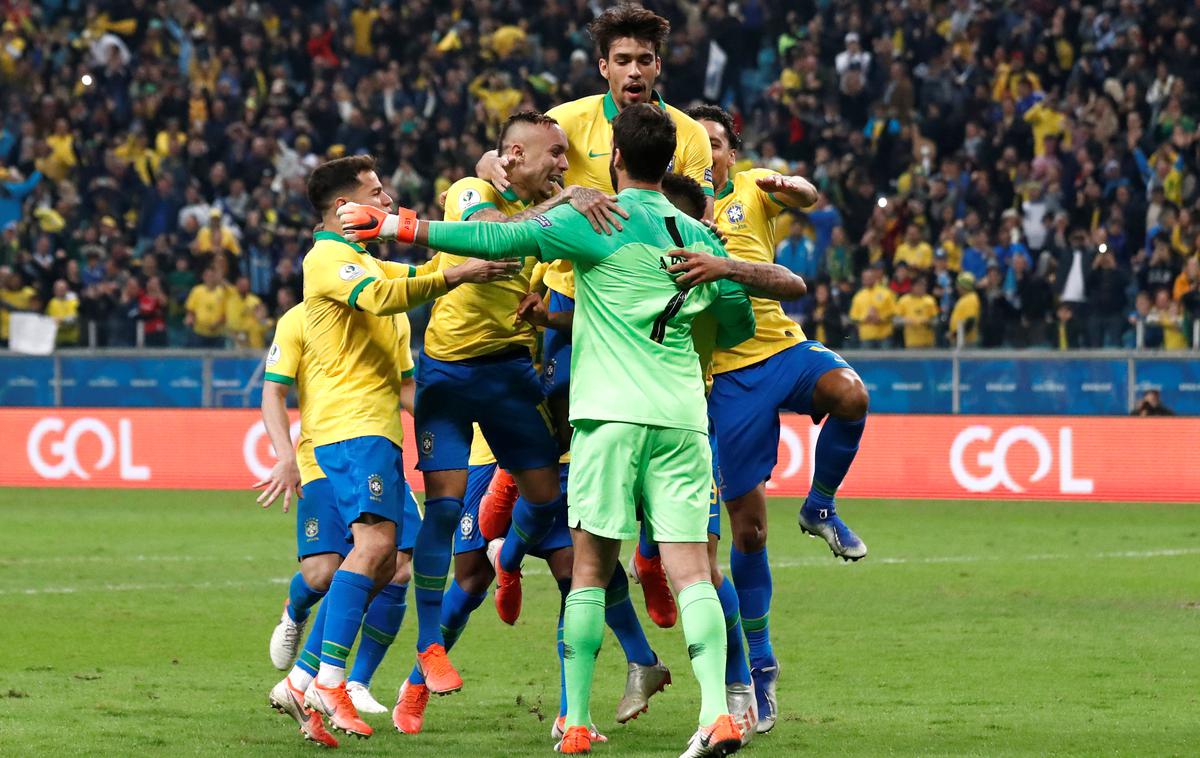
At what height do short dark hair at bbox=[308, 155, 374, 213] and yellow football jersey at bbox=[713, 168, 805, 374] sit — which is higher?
short dark hair at bbox=[308, 155, 374, 213]

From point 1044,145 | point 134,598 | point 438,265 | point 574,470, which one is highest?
point 1044,145

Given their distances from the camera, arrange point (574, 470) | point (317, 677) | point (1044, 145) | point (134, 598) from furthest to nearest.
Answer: point (1044, 145) → point (134, 598) → point (317, 677) → point (574, 470)

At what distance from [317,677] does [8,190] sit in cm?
1964

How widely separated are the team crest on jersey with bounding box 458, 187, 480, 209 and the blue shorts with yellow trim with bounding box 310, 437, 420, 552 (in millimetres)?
963

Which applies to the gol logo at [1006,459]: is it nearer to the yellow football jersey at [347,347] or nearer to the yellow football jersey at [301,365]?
the yellow football jersey at [301,365]

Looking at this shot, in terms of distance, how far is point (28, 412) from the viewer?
64.0ft

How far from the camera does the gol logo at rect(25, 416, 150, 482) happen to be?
64.2 feet

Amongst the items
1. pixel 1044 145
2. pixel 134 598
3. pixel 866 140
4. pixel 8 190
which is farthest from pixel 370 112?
pixel 134 598

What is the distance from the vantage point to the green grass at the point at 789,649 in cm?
704

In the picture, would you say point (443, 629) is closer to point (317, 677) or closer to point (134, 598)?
point (317, 677)

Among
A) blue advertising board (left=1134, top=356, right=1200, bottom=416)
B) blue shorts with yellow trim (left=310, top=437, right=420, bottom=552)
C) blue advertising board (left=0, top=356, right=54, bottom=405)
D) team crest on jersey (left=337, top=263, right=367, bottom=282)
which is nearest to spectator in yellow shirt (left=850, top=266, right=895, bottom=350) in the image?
blue advertising board (left=1134, top=356, right=1200, bottom=416)

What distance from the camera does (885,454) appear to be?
18.3 m

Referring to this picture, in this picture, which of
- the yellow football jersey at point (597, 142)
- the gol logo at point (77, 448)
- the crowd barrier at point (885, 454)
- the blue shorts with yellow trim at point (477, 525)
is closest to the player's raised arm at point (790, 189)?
the yellow football jersey at point (597, 142)

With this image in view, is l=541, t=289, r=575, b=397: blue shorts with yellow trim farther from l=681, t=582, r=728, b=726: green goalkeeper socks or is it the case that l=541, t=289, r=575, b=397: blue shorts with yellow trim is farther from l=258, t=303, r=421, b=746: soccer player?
l=681, t=582, r=728, b=726: green goalkeeper socks
